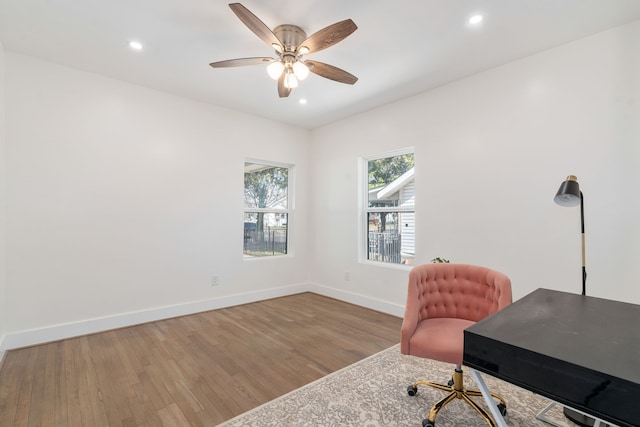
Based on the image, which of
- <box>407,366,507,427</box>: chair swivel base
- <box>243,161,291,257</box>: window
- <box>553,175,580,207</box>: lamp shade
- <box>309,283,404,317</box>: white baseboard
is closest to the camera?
<box>407,366,507,427</box>: chair swivel base

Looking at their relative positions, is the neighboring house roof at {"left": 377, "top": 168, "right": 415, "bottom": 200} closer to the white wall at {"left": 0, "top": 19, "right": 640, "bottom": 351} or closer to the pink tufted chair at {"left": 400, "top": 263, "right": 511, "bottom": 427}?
the white wall at {"left": 0, "top": 19, "right": 640, "bottom": 351}

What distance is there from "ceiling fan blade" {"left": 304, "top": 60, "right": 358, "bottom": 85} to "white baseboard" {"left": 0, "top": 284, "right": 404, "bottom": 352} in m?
2.81

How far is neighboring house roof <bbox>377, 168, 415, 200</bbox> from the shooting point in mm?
3954

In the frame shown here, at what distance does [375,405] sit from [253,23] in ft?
8.84

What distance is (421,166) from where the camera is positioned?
3.69 metres

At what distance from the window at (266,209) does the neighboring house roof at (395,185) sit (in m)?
1.67

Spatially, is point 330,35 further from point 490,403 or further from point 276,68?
point 490,403

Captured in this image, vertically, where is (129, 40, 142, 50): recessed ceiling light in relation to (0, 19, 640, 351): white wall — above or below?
above

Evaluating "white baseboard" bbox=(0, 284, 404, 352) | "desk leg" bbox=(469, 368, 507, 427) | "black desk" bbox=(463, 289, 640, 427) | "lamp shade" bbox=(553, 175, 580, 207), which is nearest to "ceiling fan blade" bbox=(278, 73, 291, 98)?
"lamp shade" bbox=(553, 175, 580, 207)

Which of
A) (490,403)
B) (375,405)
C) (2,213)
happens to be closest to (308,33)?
(490,403)

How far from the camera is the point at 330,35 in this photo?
2084mm

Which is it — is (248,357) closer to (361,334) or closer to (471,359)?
(361,334)

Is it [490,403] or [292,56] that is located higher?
[292,56]

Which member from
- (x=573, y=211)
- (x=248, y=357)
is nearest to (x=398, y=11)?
(x=573, y=211)
